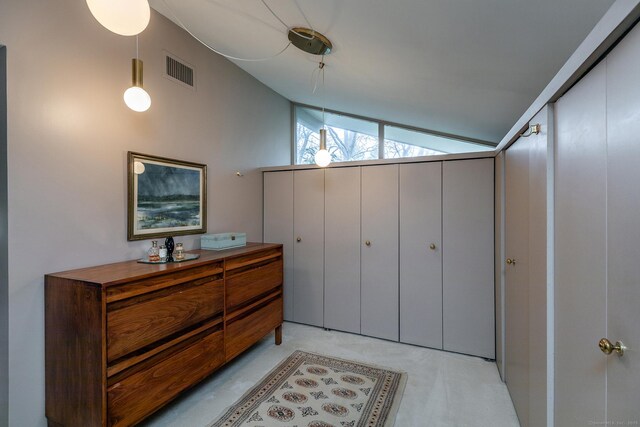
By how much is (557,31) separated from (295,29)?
1.59m

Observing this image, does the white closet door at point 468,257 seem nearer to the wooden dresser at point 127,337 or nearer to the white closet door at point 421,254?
the white closet door at point 421,254

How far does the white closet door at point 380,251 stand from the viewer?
3.07m

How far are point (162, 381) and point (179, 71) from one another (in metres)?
2.50

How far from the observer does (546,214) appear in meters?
1.37

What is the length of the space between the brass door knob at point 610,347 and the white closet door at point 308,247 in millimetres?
2648

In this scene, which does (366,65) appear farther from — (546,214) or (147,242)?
(147,242)

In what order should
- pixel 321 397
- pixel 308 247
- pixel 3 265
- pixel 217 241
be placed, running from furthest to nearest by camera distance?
pixel 308 247 → pixel 217 241 → pixel 321 397 → pixel 3 265

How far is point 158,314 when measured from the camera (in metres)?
1.78

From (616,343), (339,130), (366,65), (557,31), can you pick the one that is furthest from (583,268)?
(339,130)

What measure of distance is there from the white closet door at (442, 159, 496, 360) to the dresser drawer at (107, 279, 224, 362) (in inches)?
85.0

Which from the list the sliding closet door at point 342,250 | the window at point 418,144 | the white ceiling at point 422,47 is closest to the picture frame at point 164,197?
the white ceiling at point 422,47

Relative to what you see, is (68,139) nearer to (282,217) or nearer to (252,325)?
(252,325)

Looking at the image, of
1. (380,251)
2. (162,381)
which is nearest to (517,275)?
(380,251)

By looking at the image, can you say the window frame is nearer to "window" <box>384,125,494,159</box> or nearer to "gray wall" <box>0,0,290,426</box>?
"window" <box>384,125,494,159</box>
